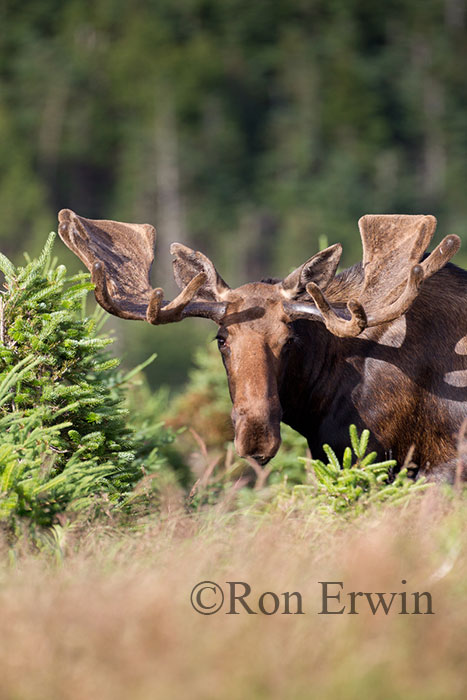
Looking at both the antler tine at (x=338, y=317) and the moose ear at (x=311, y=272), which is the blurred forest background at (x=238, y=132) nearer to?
the moose ear at (x=311, y=272)

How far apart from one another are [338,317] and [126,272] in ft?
5.79

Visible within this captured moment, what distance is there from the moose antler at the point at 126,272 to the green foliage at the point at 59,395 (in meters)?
0.25

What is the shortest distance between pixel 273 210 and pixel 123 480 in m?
88.1

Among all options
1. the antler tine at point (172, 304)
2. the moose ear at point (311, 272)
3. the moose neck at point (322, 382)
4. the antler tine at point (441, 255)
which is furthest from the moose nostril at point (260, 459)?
the antler tine at point (441, 255)

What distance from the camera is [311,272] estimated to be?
277 inches

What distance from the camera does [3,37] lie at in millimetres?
129750

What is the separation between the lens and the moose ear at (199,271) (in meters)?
7.20

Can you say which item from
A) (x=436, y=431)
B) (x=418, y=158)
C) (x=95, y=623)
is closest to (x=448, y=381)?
(x=436, y=431)

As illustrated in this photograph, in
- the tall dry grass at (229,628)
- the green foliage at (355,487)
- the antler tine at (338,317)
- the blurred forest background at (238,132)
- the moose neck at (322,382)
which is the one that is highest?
the blurred forest background at (238,132)

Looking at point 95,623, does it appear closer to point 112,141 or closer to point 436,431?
point 436,431

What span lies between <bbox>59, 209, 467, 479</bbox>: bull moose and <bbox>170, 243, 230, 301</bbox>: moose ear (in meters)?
0.01

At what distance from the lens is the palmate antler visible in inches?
257

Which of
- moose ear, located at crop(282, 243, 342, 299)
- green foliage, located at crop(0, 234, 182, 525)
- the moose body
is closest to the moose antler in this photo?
green foliage, located at crop(0, 234, 182, 525)

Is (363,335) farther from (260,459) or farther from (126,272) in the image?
(126,272)
